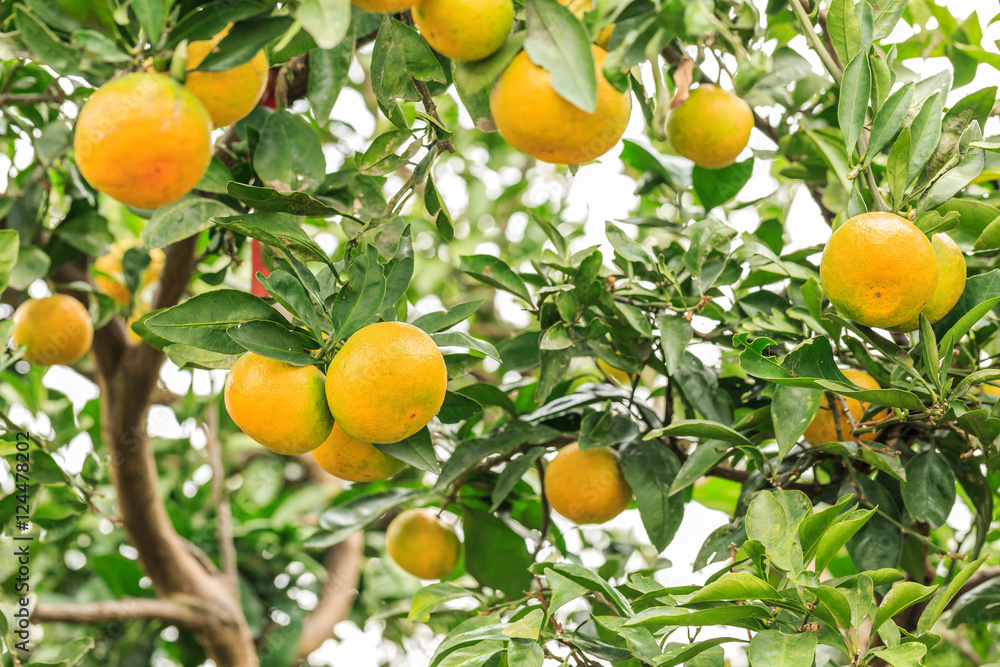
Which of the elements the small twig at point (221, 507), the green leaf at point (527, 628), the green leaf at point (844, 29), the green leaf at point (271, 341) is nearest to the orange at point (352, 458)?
the green leaf at point (271, 341)

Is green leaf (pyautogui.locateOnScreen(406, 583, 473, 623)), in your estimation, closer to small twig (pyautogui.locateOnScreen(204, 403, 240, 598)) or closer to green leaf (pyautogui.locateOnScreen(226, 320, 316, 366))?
green leaf (pyautogui.locateOnScreen(226, 320, 316, 366))

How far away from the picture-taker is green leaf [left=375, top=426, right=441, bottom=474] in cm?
88

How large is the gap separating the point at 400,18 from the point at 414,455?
468 mm

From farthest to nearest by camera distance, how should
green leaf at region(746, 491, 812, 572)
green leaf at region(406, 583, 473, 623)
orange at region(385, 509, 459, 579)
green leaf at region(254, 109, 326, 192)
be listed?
orange at region(385, 509, 459, 579), green leaf at region(406, 583, 473, 623), green leaf at region(254, 109, 326, 192), green leaf at region(746, 491, 812, 572)

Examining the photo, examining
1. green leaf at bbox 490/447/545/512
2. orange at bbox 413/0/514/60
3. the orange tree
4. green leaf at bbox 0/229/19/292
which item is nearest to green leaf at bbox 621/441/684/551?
the orange tree

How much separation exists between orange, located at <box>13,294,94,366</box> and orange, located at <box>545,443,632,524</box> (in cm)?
91

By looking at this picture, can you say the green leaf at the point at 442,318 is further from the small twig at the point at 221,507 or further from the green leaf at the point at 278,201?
the small twig at the point at 221,507

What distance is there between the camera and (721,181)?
4.18ft

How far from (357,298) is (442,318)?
12 centimetres

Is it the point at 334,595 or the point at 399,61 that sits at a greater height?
the point at 399,61

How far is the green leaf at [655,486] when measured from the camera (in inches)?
40.2

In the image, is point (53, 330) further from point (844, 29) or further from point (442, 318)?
point (844, 29)

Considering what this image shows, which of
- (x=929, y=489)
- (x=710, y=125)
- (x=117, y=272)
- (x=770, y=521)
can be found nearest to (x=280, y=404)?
(x=770, y=521)

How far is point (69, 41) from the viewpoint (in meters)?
0.71
